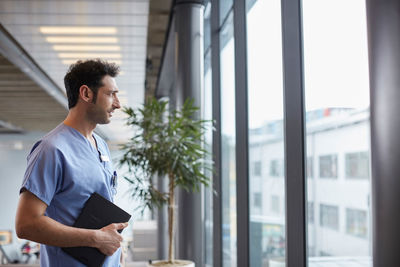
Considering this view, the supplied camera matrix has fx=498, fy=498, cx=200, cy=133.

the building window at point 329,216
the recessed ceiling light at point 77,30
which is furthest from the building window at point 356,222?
the recessed ceiling light at point 77,30

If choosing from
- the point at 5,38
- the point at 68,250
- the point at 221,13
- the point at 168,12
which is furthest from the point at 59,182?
the point at 5,38

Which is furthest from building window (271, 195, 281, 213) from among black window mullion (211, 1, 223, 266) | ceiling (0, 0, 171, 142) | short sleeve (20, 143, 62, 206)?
short sleeve (20, 143, 62, 206)

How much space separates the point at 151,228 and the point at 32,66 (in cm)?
569

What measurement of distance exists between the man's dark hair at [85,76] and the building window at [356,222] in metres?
1.19

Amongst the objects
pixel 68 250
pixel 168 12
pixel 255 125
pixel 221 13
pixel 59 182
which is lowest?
pixel 68 250

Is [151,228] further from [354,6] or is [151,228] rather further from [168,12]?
[354,6]

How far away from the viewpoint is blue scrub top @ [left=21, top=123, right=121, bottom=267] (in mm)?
1487

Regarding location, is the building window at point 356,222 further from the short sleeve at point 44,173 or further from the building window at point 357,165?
the short sleeve at point 44,173

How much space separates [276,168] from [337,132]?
1.06 metres

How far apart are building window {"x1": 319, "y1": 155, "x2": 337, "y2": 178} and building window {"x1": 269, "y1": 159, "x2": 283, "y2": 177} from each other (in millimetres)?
762

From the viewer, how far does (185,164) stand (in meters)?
4.19

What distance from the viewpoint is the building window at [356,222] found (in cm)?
205

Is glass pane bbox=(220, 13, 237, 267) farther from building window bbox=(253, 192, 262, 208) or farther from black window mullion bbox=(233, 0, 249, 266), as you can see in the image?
building window bbox=(253, 192, 262, 208)

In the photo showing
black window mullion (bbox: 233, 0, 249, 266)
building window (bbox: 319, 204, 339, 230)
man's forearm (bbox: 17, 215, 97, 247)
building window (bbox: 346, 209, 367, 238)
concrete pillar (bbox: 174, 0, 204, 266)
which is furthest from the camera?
concrete pillar (bbox: 174, 0, 204, 266)
